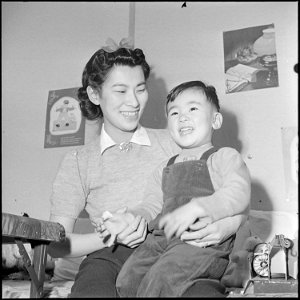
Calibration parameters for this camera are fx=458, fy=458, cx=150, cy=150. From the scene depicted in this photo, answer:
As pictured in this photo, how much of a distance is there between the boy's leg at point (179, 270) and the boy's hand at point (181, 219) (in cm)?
3

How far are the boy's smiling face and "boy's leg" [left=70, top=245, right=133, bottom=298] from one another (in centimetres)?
19

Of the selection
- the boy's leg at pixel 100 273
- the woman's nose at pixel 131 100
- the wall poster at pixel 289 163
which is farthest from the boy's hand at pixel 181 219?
the wall poster at pixel 289 163

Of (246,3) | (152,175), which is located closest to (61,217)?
(152,175)

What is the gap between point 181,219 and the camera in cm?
57

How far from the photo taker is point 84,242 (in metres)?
0.74

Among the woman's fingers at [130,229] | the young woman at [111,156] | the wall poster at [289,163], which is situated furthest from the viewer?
the wall poster at [289,163]

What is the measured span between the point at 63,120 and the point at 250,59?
0.46m

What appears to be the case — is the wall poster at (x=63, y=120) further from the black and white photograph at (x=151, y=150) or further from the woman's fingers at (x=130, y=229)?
the woman's fingers at (x=130, y=229)

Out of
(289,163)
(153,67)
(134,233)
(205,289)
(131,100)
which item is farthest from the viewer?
(153,67)

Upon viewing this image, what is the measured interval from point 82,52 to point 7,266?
1.65 ft

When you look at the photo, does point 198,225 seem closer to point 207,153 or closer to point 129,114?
point 207,153

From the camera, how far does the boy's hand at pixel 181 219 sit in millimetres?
569

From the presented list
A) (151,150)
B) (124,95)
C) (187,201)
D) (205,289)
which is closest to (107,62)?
(124,95)

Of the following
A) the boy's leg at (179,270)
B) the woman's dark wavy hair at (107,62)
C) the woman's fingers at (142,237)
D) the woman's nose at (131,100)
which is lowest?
the boy's leg at (179,270)
